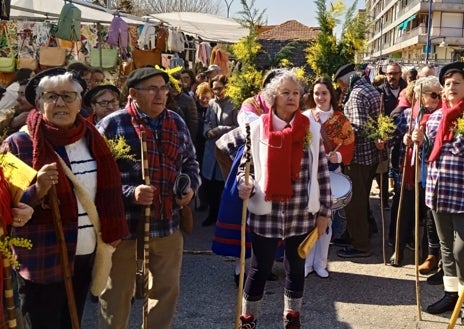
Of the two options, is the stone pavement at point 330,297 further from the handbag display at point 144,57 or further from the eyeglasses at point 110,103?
the handbag display at point 144,57

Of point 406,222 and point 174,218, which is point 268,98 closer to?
point 174,218

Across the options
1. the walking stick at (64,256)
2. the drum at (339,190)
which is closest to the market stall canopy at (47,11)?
the drum at (339,190)

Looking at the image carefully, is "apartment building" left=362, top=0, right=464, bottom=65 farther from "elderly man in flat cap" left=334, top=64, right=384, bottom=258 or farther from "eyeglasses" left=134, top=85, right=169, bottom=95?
"eyeglasses" left=134, top=85, right=169, bottom=95

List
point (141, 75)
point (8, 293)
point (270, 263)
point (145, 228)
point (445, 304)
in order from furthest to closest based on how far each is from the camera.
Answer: point (445, 304), point (270, 263), point (141, 75), point (145, 228), point (8, 293)

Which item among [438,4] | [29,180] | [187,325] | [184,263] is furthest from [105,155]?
[438,4]

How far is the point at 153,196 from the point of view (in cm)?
349

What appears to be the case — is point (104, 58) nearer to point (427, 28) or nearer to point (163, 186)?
point (163, 186)

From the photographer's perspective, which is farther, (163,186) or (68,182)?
(163,186)

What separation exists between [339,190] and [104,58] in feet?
15.5

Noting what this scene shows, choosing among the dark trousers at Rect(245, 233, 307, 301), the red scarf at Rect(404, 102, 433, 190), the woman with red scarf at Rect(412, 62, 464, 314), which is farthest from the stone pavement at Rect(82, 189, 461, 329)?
the red scarf at Rect(404, 102, 433, 190)

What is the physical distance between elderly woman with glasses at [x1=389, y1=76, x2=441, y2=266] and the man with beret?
105 inches

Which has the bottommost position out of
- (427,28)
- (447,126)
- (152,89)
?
(447,126)

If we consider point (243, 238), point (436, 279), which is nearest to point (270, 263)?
point (243, 238)

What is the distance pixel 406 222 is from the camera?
626 cm
